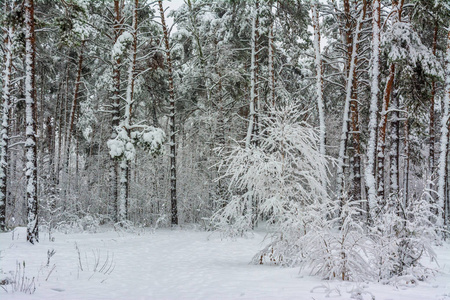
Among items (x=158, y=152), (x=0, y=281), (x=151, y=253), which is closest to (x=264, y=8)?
(x=158, y=152)

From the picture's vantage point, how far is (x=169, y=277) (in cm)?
746

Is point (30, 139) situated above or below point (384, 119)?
below

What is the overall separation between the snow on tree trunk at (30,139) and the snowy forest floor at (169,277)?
63cm

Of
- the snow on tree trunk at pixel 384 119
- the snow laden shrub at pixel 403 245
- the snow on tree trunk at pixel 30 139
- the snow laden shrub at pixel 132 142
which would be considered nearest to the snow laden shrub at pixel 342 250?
the snow laden shrub at pixel 403 245

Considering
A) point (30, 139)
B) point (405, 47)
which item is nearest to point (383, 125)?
point (405, 47)

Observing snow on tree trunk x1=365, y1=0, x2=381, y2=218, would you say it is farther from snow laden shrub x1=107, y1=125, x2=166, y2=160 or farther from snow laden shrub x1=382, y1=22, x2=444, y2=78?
snow laden shrub x1=107, y1=125, x2=166, y2=160

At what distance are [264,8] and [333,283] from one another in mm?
13925

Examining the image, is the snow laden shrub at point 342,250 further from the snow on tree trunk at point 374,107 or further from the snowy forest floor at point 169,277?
the snow on tree trunk at point 374,107

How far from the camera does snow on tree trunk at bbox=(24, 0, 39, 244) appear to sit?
9.87m

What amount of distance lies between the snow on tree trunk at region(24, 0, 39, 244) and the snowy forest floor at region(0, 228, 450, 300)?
0.63m

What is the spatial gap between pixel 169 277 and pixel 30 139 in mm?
5782

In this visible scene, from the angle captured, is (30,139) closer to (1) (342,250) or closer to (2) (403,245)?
(1) (342,250)

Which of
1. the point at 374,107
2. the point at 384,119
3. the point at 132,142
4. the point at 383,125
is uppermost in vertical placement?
the point at 374,107

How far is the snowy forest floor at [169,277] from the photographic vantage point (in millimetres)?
5309
